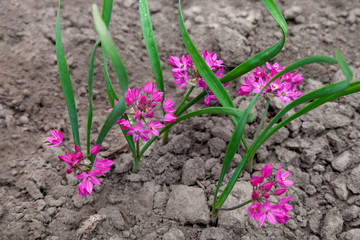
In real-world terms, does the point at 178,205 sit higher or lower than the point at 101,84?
lower

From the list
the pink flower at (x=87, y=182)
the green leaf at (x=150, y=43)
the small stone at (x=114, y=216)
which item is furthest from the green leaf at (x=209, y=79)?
the small stone at (x=114, y=216)

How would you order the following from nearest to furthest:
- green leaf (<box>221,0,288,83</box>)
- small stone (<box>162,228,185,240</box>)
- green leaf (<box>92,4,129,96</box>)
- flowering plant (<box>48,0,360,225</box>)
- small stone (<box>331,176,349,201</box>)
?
green leaf (<box>92,4,129,96</box>) < flowering plant (<box>48,0,360,225</box>) < green leaf (<box>221,0,288,83</box>) < small stone (<box>162,228,185,240</box>) < small stone (<box>331,176,349,201</box>)

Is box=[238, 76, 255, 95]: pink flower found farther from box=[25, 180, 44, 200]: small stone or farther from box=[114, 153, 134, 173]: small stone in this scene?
box=[25, 180, 44, 200]: small stone

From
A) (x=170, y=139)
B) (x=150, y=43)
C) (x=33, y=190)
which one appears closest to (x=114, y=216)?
(x=33, y=190)

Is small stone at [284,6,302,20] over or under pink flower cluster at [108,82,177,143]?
over

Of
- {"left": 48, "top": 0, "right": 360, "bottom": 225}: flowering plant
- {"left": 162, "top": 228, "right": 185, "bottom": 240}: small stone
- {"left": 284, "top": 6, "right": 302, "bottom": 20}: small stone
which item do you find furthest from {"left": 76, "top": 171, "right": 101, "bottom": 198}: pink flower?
{"left": 284, "top": 6, "right": 302, "bottom": 20}: small stone

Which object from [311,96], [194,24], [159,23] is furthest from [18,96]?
[311,96]

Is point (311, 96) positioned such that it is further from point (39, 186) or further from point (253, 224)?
point (39, 186)
